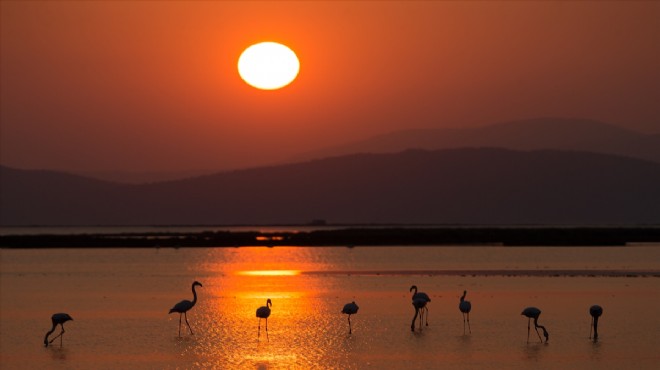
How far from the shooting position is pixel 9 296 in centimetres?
3534

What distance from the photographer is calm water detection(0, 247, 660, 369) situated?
66.4 ft

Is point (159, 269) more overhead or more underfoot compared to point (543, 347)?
more overhead

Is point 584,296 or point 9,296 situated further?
point 9,296

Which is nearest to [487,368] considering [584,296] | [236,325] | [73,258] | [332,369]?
[332,369]

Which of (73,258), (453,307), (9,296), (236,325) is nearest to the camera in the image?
(236,325)

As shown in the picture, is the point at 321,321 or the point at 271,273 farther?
the point at 271,273

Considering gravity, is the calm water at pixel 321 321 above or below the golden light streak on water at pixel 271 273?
below

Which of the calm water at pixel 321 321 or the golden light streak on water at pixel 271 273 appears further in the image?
the golden light streak on water at pixel 271 273

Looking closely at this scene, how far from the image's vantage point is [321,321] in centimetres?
2675

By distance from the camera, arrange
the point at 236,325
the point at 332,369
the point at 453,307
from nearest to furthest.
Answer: the point at 332,369
the point at 236,325
the point at 453,307

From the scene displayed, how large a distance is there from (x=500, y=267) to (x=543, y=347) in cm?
3054

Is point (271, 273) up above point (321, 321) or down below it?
above

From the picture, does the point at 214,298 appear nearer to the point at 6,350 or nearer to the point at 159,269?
the point at 6,350

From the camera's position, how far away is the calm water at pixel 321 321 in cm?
2025
